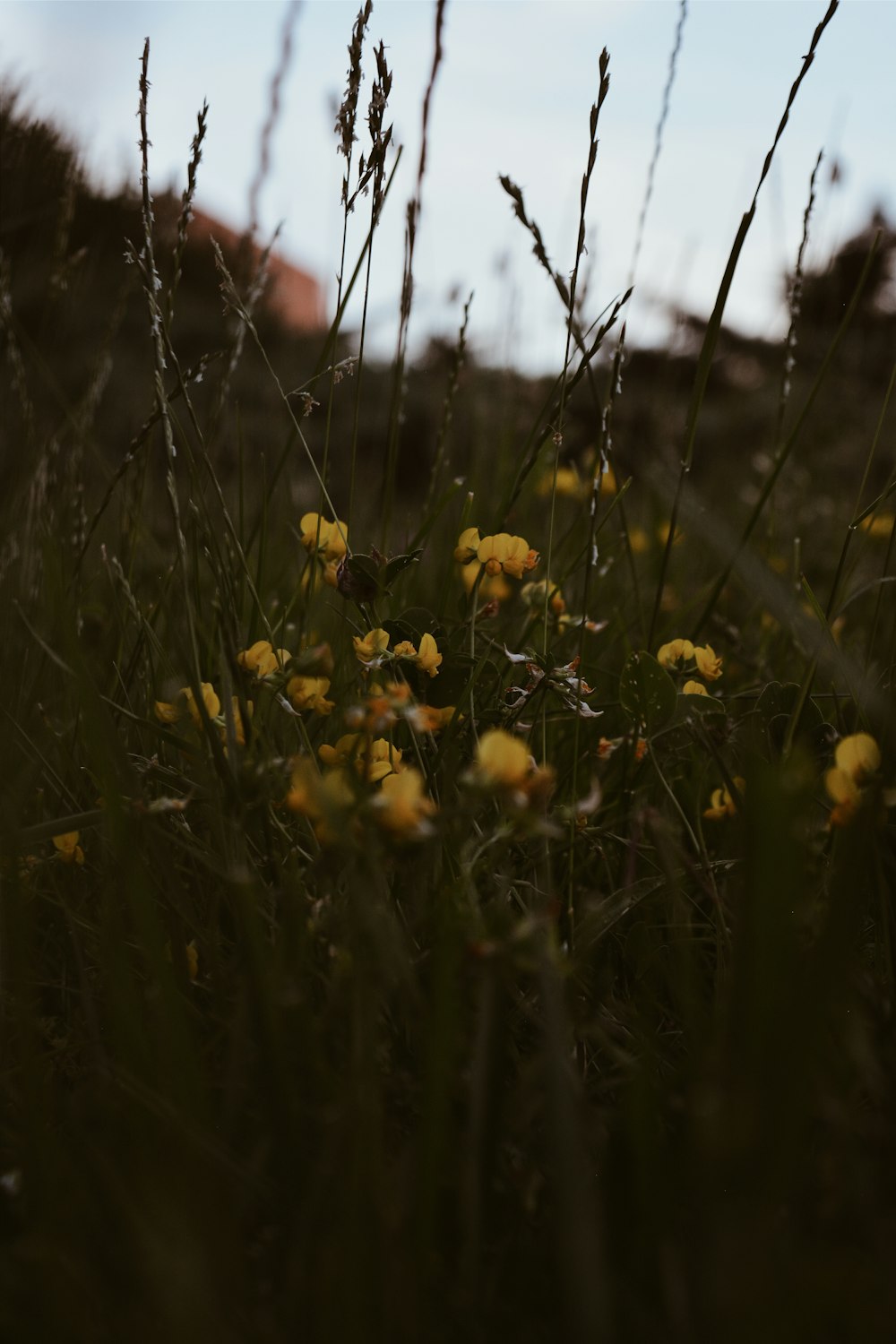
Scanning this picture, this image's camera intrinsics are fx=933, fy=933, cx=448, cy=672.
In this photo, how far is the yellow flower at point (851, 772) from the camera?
69 centimetres

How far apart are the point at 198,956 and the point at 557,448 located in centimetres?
61

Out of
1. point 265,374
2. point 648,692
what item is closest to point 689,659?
point 648,692

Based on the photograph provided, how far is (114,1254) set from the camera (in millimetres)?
517

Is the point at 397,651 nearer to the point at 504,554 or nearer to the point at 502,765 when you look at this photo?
the point at 504,554

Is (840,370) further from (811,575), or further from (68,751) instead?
(68,751)

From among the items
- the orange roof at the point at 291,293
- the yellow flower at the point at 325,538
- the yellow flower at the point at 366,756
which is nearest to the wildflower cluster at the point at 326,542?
the yellow flower at the point at 325,538

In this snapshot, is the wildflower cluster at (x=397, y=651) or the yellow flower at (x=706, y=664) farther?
the yellow flower at (x=706, y=664)

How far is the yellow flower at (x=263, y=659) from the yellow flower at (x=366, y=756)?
0.31 ft

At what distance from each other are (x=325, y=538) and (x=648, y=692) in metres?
0.44

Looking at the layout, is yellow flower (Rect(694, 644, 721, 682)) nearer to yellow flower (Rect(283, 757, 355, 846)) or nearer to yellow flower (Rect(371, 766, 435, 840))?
yellow flower (Rect(283, 757, 355, 846))

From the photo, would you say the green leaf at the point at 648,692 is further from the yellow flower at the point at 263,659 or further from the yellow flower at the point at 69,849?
the yellow flower at the point at 69,849

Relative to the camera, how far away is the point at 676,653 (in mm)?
1134

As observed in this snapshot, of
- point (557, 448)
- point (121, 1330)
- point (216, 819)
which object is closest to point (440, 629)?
point (557, 448)

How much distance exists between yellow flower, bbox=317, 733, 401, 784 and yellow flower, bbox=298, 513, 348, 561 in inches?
11.4
